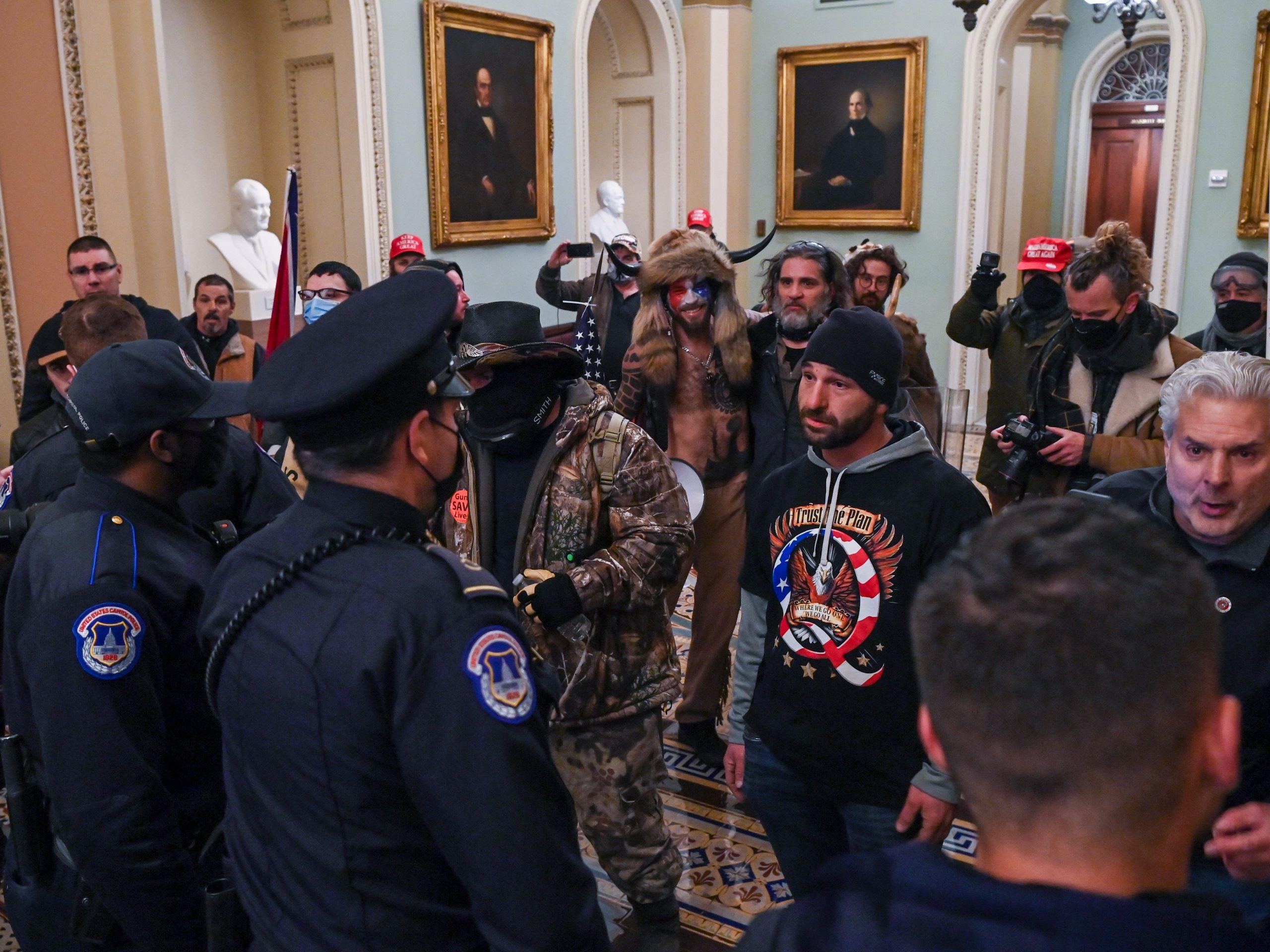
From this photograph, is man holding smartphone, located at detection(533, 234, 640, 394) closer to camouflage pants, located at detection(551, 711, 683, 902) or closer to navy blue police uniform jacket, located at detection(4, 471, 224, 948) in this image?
camouflage pants, located at detection(551, 711, 683, 902)

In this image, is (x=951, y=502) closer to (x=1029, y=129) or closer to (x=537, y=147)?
(x=537, y=147)

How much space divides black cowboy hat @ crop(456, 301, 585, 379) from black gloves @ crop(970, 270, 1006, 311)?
2568mm

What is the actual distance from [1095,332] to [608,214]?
6.04 meters

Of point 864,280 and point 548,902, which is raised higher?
point 864,280

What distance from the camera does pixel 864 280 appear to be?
4.95m

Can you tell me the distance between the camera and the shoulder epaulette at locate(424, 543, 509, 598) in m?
1.40

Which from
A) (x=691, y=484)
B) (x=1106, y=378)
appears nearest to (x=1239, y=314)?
(x=1106, y=378)

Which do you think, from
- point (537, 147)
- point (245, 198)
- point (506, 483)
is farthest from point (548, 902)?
point (537, 147)

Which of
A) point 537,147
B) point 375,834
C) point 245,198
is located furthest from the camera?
point 537,147

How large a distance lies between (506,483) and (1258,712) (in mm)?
1690

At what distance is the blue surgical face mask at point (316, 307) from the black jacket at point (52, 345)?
1.62 feet

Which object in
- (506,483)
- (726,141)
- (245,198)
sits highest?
(726,141)

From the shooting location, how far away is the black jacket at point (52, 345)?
407cm

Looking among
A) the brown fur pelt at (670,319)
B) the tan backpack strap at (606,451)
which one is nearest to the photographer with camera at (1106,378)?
the brown fur pelt at (670,319)
